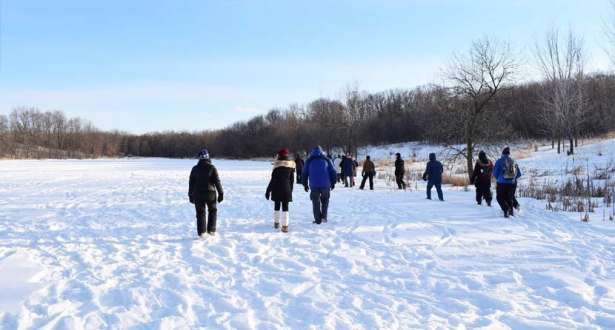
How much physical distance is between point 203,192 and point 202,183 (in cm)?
18

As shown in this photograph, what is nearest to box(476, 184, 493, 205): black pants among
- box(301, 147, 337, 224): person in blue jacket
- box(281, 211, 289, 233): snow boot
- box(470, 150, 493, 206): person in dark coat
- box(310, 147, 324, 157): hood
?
box(470, 150, 493, 206): person in dark coat

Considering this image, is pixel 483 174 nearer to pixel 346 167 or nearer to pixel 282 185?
pixel 282 185

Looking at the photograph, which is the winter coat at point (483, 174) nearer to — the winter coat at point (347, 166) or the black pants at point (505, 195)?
the black pants at point (505, 195)

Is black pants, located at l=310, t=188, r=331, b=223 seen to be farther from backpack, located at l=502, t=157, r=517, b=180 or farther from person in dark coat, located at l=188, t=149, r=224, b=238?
backpack, located at l=502, t=157, r=517, b=180

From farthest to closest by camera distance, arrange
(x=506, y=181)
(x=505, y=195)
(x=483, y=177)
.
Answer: (x=483, y=177)
(x=505, y=195)
(x=506, y=181)

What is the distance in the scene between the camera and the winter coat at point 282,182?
902cm

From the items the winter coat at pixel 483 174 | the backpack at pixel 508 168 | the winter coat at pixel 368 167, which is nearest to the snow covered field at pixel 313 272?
the backpack at pixel 508 168

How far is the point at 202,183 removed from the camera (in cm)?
837

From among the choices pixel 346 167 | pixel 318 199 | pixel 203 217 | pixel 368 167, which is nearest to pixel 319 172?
pixel 318 199

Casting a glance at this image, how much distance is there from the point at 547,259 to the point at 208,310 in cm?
498

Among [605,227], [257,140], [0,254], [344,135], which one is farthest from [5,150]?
[605,227]

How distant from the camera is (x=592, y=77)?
5706 cm

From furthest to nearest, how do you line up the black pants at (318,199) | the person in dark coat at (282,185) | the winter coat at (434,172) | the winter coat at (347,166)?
the winter coat at (347,166) < the winter coat at (434,172) < the black pants at (318,199) < the person in dark coat at (282,185)

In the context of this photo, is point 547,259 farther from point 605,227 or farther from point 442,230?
A: point 605,227
